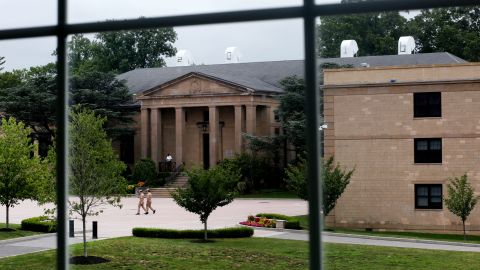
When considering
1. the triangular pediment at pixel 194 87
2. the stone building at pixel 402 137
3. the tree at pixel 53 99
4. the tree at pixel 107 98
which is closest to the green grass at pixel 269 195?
the triangular pediment at pixel 194 87

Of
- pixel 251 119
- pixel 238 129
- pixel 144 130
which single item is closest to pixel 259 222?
pixel 251 119

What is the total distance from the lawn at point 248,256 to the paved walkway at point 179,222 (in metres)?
0.89

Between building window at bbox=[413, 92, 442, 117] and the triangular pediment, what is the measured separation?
20.0 meters

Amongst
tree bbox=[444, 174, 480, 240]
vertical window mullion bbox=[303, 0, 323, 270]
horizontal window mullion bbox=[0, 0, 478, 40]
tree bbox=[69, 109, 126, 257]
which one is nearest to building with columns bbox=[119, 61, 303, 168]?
tree bbox=[444, 174, 480, 240]

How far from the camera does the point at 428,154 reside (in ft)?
94.6

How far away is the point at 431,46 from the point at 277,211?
76.1 feet

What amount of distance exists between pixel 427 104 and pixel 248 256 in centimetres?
1075

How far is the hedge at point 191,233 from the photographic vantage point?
24958 mm

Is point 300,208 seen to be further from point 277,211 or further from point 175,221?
point 175,221

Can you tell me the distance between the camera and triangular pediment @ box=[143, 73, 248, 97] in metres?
48.8

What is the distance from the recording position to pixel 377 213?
28188mm

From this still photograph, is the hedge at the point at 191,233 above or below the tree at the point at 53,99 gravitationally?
below

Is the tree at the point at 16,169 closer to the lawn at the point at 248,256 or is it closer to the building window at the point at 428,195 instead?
the lawn at the point at 248,256

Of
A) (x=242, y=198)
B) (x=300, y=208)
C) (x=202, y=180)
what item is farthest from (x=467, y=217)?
(x=242, y=198)
